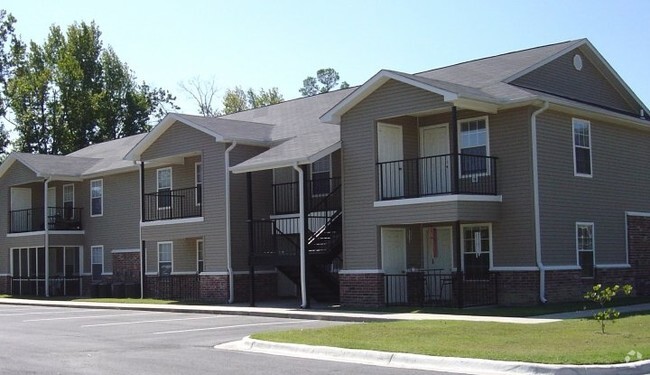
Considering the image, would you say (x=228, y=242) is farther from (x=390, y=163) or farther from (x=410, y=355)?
(x=410, y=355)

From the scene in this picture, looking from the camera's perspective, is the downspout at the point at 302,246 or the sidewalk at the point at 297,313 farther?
the downspout at the point at 302,246

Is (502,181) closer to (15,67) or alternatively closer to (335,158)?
(335,158)

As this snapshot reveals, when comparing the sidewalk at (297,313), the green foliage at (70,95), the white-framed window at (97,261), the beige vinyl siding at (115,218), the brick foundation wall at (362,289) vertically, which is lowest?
the sidewalk at (297,313)

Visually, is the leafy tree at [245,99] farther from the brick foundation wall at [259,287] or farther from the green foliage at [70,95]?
the brick foundation wall at [259,287]

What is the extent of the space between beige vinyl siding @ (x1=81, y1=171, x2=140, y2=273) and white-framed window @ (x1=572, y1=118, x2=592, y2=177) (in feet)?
62.3

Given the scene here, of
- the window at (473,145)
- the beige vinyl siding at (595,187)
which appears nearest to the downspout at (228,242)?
the window at (473,145)

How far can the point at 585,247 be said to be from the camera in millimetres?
24547

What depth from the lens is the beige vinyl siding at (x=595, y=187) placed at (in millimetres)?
23062

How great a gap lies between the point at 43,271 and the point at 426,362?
108ft

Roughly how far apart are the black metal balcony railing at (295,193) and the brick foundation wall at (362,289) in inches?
A: 139

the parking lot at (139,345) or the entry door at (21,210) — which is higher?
the entry door at (21,210)

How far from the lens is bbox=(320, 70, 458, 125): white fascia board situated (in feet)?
72.3

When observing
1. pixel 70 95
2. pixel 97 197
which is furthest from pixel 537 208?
pixel 70 95

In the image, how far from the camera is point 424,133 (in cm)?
2528
